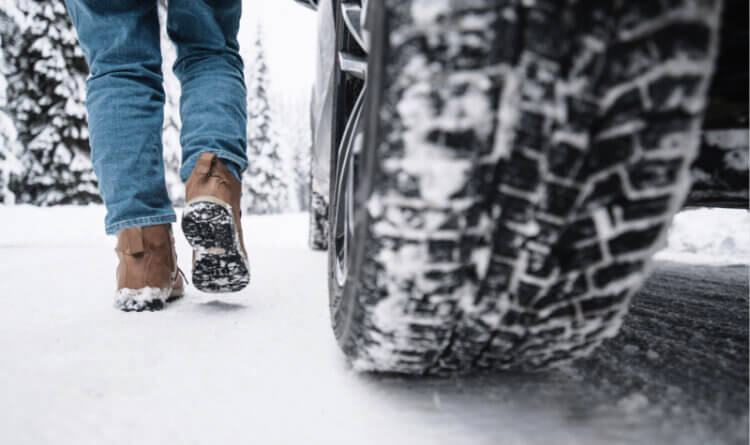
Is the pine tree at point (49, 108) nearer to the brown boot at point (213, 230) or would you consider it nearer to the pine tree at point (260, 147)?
the pine tree at point (260, 147)

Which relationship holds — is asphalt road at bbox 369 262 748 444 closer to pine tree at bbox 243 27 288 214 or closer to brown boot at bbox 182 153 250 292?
brown boot at bbox 182 153 250 292

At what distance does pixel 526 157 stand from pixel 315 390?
36cm

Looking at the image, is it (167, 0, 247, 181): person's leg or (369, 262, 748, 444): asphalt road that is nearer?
(369, 262, 748, 444): asphalt road

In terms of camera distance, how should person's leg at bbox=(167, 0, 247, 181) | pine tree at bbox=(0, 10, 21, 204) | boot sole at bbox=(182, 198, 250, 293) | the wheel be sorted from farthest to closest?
1. pine tree at bbox=(0, 10, 21, 204)
2. person's leg at bbox=(167, 0, 247, 181)
3. boot sole at bbox=(182, 198, 250, 293)
4. the wheel

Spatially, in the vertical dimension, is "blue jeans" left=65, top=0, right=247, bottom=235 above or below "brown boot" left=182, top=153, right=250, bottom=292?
above

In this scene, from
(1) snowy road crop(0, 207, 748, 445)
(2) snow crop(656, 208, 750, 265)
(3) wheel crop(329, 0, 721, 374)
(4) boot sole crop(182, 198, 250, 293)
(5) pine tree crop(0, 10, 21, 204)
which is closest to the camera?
(3) wheel crop(329, 0, 721, 374)

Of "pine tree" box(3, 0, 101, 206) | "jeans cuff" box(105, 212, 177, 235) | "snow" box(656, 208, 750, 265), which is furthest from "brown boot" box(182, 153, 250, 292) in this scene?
"pine tree" box(3, 0, 101, 206)

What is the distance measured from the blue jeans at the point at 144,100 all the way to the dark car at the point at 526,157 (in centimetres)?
70

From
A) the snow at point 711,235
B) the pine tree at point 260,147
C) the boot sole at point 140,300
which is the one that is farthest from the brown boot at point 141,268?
the pine tree at point 260,147

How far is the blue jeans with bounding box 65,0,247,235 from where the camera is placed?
83 centimetres

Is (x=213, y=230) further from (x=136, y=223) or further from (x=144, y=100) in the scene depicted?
(x=144, y=100)

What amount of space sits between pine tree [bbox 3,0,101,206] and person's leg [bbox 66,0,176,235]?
9.41 metres

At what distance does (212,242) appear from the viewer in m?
0.80

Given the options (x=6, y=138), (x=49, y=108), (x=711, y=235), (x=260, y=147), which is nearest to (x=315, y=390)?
(x=711, y=235)
